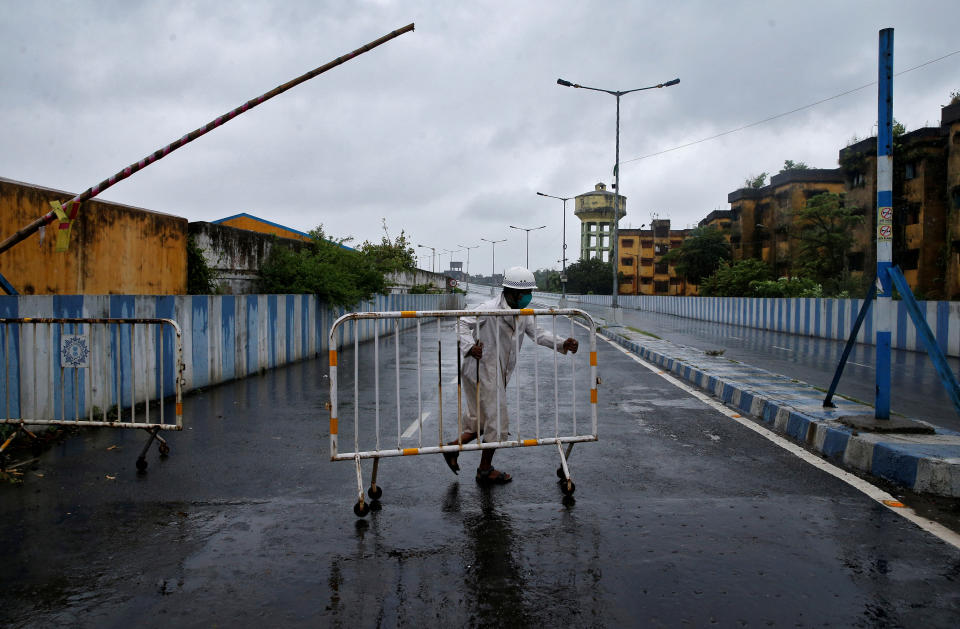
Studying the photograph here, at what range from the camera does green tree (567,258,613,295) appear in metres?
95.9

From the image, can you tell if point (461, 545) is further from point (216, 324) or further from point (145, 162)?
point (216, 324)

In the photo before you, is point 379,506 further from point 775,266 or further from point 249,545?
point 775,266

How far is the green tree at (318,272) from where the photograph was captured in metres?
16.2

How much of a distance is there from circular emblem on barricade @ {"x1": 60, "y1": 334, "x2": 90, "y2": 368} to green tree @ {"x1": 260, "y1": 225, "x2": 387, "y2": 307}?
9.78 metres

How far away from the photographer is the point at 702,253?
7419cm

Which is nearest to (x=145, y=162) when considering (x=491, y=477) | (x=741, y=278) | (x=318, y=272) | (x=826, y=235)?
(x=491, y=477)

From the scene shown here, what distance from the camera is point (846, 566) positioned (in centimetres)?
357

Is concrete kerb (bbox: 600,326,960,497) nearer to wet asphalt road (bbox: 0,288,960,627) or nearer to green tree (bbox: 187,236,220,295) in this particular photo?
wet asphalt road (bbox: 0,288,960,627)

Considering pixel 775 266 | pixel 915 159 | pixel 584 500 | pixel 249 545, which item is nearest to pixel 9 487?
pixel 249 545

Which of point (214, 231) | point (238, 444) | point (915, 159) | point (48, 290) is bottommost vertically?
point (238, 444)

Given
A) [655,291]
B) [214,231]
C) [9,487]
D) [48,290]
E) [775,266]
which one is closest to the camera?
[9,487]

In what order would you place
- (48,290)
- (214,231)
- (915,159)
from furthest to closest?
(915,159), (214,231), (48,290)

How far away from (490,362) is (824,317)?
21.5 m

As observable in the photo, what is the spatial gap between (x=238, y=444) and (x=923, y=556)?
214 inches
